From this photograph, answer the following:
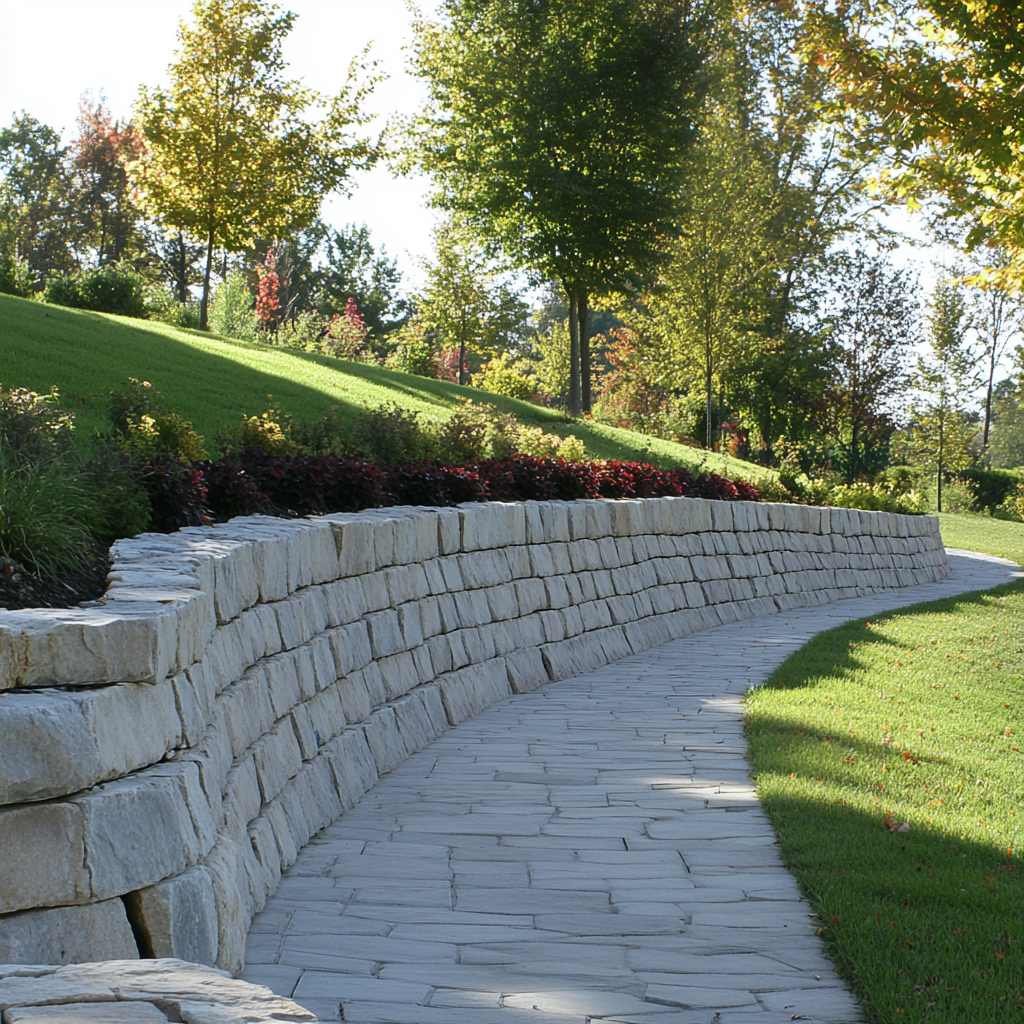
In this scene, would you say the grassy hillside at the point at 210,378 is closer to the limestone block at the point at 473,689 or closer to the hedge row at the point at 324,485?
the hedge row at the point at 324,485

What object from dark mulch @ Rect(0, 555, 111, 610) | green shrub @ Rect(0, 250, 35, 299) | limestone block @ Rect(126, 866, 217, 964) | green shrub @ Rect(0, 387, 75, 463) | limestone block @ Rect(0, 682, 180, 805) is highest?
green shrub @ Rect(0, 250, 35, 299)

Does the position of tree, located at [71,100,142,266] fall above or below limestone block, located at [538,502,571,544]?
above

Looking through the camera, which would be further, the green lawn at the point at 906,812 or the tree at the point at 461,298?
the tree at the point at 461,298

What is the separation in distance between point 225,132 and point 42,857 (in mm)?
25632

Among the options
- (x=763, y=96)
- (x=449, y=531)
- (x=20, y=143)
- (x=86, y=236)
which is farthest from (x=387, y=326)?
(x=449, y=531)

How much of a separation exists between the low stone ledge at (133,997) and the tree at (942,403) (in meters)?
36.7

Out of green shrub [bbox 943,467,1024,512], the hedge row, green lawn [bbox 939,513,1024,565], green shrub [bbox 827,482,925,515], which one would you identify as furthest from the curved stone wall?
green shrub [bbox 943,467,1024,512]

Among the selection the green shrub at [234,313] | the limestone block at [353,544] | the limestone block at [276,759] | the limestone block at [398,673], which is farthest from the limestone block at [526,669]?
the green shrub at [234,313]

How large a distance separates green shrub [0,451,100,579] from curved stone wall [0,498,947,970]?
274 mm

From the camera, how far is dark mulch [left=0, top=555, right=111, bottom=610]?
5164 mm

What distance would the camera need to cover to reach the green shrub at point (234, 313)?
31297 millimetres

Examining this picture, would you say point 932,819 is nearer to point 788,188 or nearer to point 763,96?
point 788,188

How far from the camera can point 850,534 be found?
1867cm

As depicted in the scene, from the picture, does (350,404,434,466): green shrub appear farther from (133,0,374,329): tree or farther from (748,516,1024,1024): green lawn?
(133,0,374,329): tree
